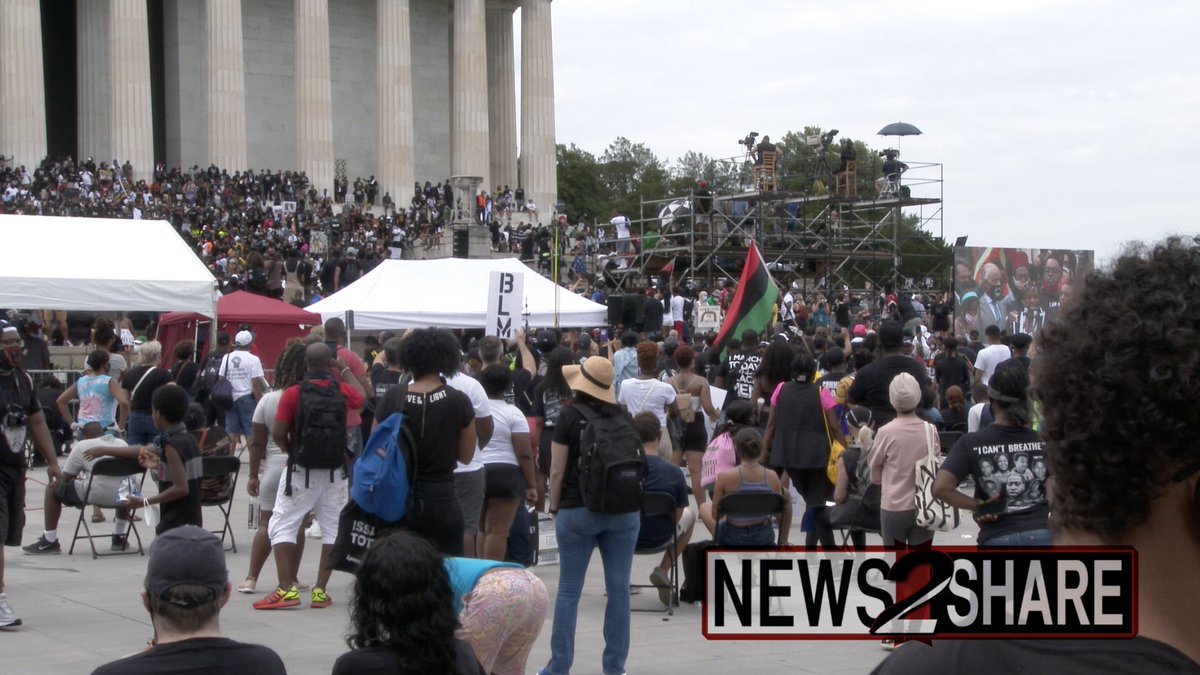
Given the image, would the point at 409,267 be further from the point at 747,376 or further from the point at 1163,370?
the point at 1163,370

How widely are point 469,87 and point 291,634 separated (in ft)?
154

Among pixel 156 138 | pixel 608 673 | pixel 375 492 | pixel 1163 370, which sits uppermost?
pixel 156 138

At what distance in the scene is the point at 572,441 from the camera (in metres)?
7.54

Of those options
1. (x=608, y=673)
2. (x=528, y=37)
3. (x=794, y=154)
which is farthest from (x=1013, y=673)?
(x=794, y=154)

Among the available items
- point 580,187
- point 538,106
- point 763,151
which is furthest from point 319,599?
point 580,187

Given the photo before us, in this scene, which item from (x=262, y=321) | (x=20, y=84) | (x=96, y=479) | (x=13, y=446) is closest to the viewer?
(x=13, y=446)

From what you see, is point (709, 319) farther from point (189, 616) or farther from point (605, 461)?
point (189, 616)

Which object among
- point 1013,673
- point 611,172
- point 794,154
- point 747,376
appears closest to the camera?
point 1013,673

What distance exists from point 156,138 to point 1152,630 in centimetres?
5672

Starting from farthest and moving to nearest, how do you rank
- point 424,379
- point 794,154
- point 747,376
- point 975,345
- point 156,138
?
point 794,154, point 156,138, point 975,345, point 747,376, point 424,379

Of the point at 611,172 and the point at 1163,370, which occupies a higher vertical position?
the point at 611,172

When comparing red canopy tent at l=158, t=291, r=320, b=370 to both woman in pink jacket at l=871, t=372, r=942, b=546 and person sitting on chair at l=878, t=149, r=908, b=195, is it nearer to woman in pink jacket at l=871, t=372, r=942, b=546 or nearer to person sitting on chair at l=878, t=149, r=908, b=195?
woman in pink jacket at l=871, t=372, r=942, b=546

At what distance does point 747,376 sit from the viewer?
14.0 m

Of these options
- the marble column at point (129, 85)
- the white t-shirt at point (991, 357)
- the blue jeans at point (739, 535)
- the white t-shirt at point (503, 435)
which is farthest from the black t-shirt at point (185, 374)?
the marble column at point (129, 85)
